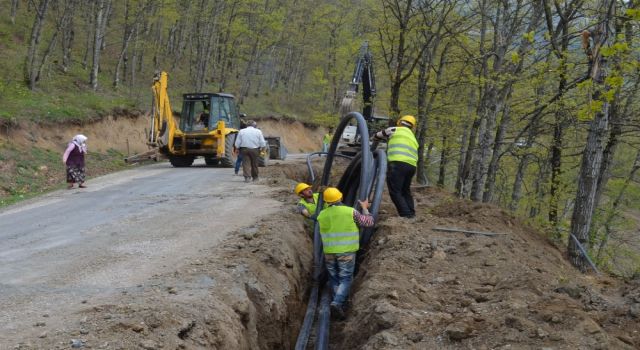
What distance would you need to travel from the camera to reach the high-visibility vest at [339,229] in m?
8.31

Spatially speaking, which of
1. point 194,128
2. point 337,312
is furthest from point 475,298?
point 194,128

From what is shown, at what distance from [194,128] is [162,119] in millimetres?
1261

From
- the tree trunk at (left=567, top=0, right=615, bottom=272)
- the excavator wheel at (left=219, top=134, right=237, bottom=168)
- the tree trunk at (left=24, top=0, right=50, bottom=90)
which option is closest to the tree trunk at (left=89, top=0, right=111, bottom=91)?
the tree trunk at (left=24, top=0, right=50, bottom=90)

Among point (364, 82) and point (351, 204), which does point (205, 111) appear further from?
point (351, 204)

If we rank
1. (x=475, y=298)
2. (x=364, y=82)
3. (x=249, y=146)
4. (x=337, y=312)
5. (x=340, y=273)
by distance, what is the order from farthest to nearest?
(x=364, y=82) < (x=249, y=146) < (x=340, y=273) < (x=337, y=312) < (x=475, y=298)

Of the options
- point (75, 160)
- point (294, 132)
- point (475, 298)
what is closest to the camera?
point (475, 298)

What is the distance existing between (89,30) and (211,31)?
7093mm

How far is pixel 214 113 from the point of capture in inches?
803

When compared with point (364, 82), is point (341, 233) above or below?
below

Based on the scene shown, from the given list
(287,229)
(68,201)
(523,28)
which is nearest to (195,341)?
(287,229)

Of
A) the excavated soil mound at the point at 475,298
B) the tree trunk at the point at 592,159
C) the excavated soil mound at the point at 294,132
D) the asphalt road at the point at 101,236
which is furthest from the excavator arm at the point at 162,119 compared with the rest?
the excavated soil mound at the point at 294,132

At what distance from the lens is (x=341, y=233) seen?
834 centimetres

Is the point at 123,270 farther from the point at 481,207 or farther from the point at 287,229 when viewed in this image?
the point at 481,207

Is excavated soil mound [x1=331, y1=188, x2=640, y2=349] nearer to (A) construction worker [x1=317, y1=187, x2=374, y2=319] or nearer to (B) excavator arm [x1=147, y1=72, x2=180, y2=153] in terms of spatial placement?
(A) construction worker [x1=317, y1=187, x2=374, y2=319]
